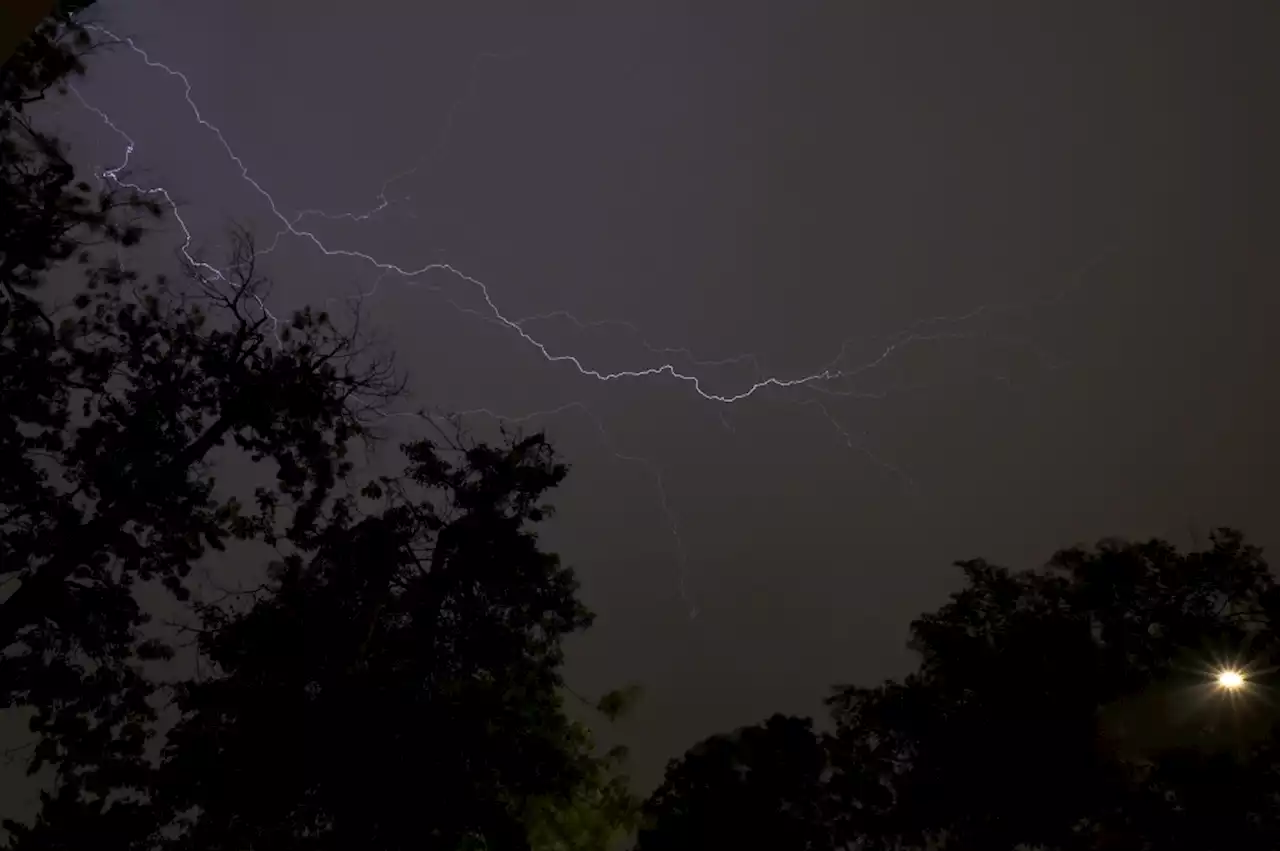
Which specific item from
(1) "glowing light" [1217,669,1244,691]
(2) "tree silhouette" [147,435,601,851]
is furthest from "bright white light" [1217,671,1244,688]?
(2) "tree silhouette" [147,435,601,851]

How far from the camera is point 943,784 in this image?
900 cm

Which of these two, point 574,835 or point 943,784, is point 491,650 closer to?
point 574,835

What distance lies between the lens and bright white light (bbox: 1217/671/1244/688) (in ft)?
29.3

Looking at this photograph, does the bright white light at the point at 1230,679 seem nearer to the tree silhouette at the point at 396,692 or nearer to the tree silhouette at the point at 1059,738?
the tree silhouette at the point at 1059,738

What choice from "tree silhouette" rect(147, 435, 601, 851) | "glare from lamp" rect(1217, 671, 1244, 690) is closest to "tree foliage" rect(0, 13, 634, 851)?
"tree silhouette" rect(147, 435, 601, 851)

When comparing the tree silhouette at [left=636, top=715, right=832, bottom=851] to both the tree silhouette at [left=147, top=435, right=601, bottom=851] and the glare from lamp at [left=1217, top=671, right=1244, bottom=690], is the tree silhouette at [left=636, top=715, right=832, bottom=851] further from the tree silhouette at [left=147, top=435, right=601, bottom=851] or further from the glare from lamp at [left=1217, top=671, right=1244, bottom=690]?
the glare from lamp at [left=1217, top=671, right=1244, bottom=690]

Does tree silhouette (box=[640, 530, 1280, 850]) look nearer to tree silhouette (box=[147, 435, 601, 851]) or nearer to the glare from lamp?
the glare from lamp

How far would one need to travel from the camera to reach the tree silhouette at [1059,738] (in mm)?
8430

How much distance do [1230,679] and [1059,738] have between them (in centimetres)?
222

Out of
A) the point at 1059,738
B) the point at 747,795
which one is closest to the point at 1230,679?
the point at 1059,738

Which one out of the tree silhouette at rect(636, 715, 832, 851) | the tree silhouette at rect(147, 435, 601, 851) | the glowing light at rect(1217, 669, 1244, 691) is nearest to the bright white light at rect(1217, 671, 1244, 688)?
the glowing light at rect(1217, 669, 1244, 691)

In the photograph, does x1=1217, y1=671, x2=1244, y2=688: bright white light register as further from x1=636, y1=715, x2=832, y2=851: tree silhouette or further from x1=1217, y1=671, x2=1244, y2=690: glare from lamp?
x1=636, y1=715, x2=832, y2=851: tree silhouette

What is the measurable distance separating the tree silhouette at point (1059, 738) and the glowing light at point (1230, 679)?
3.6 inches

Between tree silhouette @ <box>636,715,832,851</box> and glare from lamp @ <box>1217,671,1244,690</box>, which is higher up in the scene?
glare from lamp @ <box>1217,671,1244,690</box>
